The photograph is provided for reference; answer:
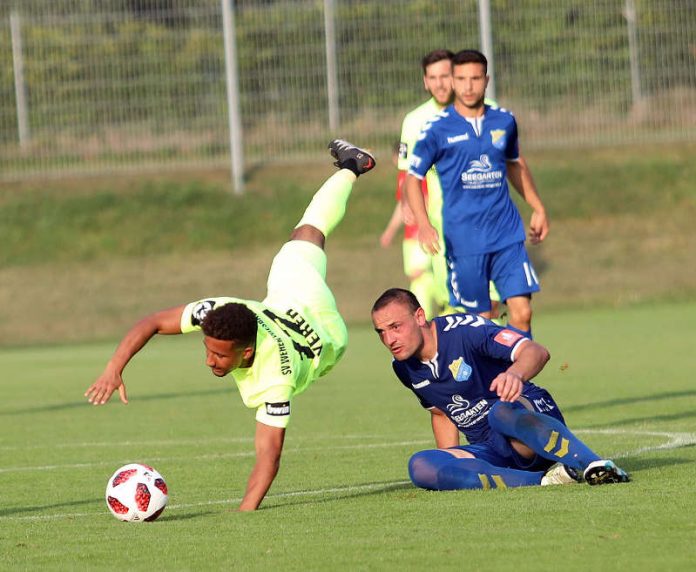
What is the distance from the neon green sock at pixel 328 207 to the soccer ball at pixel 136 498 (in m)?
2.93

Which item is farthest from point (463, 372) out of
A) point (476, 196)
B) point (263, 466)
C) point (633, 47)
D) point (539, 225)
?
point (633, 47)

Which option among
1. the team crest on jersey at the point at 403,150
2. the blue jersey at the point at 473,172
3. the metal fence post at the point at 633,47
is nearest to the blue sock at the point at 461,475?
the blue jersey at the point at 473,172

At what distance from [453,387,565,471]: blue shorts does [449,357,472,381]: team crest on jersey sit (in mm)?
322

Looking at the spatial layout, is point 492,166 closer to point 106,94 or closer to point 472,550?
point 472,550

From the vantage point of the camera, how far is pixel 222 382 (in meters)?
15.5

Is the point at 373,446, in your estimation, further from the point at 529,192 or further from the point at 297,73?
the point at 297,73

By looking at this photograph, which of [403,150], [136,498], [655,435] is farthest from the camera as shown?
[403,150]

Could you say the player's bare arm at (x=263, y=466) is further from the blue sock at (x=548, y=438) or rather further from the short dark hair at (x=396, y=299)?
the blue sock at (x=548, y=438)

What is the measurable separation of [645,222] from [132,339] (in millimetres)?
18960

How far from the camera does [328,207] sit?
9.76 meters

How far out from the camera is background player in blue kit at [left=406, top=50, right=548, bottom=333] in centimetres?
1031

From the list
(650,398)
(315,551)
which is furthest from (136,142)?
(315,551)

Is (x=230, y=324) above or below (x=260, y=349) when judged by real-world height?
above

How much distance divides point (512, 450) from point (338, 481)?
47.9 inches
